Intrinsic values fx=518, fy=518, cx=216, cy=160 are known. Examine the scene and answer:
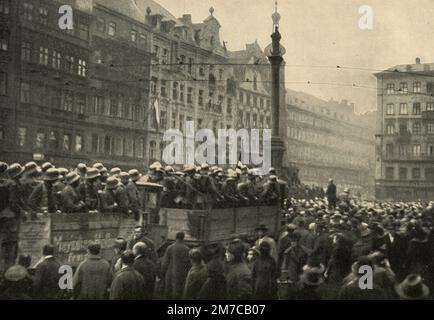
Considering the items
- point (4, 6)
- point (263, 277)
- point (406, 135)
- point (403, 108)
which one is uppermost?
point (4, 6)

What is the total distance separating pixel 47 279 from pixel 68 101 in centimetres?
2502

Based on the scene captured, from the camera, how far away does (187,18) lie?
43156 millimetres

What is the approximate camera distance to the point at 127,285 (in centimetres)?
697

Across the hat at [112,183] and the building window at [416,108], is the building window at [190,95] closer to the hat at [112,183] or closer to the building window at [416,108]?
the building window at [416,108]

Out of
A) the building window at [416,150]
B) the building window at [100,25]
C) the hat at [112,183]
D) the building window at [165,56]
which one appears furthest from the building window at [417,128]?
the hat at [112,183]

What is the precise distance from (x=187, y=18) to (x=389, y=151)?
20.4m

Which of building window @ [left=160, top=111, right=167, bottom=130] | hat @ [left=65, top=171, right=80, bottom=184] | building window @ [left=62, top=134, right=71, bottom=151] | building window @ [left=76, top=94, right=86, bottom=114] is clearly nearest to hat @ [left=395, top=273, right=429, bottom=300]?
hat @ [left=65, top=171, right=80, bottom=184]

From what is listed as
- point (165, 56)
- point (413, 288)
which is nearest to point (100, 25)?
point (165, 56)

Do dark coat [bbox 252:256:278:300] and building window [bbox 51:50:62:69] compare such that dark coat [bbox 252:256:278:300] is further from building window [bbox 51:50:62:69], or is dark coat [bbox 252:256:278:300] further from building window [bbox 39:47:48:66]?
building window [bbox 51:50:62:69]

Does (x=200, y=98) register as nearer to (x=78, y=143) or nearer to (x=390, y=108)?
(x=78, y=143)

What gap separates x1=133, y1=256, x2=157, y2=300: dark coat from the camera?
→ 8031 millimetres

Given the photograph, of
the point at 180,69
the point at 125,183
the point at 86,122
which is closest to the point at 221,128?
the point at 180,69

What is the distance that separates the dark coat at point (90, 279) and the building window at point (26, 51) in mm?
23489

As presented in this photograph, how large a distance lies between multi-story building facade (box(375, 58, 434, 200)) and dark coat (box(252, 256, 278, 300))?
33.4 m
